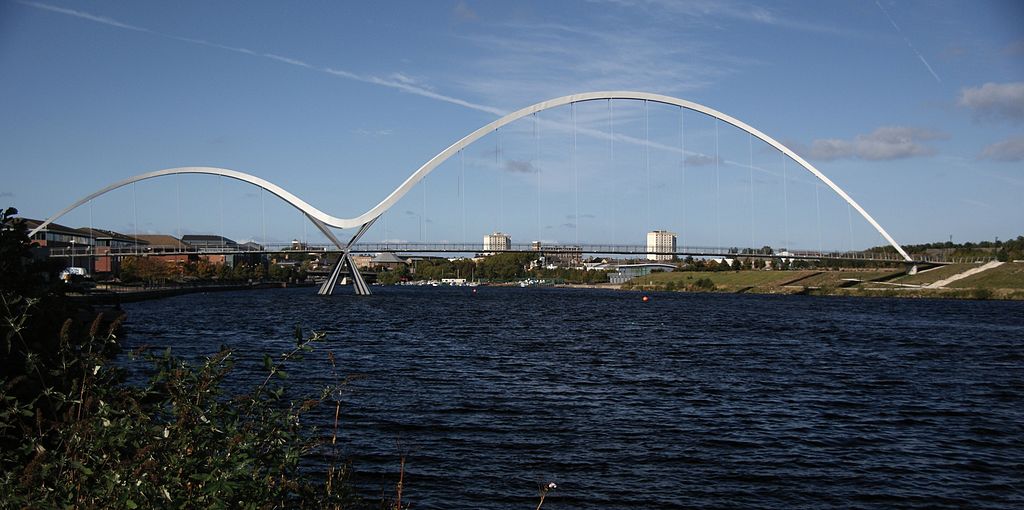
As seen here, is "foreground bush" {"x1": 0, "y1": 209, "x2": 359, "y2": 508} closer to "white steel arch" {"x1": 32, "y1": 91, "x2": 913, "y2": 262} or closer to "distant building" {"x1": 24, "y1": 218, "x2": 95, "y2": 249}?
"white steel arch" {"x1": 32, "y1": 91, "x2": 913, "y2": 262}

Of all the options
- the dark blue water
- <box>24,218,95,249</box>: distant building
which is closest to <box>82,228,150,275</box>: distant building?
<box>24,218,95,249</box>: distant building

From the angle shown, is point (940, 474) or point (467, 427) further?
point (467, 427)

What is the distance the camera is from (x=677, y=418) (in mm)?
18906

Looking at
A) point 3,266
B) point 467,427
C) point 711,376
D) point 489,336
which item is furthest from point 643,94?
point 3,266

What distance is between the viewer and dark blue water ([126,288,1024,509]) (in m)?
13.2

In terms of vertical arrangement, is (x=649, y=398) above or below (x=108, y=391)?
below

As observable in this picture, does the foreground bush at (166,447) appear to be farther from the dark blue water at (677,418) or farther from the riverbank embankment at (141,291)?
the riverbank embankment at (141,291)

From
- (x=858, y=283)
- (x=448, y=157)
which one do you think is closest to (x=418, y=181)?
(x=448, y=157)

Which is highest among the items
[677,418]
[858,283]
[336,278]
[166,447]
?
[166,447]

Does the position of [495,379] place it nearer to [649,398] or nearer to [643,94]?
[649,398]

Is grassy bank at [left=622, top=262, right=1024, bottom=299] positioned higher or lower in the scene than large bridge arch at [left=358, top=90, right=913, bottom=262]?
lower

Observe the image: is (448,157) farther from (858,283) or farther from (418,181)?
(858,283)

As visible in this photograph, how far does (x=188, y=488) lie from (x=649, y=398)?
1719cm

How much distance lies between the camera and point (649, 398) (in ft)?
71.5
